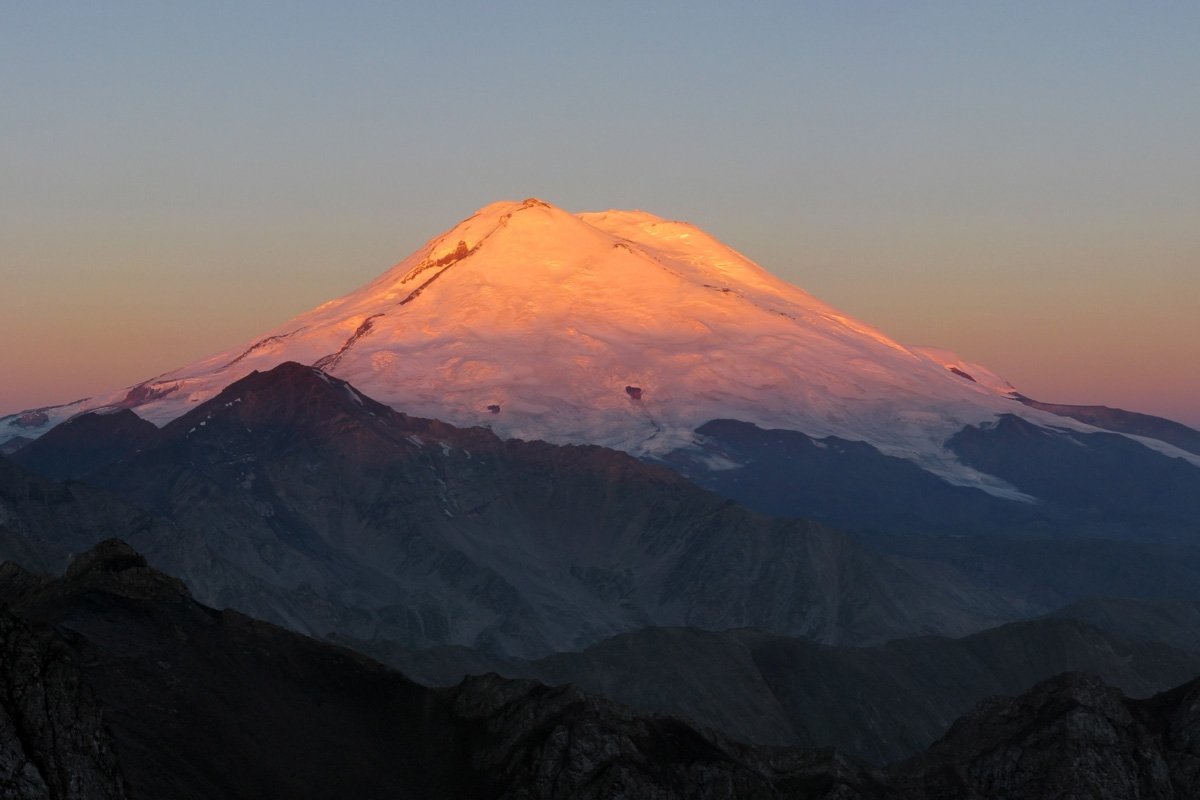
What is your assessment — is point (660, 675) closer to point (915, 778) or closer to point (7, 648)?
A: point (915, 778)

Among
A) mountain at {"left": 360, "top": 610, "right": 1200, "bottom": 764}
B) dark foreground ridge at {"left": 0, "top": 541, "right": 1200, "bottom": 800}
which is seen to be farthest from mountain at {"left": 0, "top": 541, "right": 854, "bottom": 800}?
mountain at {"left": 360, "top": 610, "right": 1200, "bottom": 764}

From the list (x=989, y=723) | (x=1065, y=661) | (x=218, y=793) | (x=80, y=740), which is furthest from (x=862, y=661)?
(x=80, y=740)

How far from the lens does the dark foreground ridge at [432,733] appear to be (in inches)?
3770

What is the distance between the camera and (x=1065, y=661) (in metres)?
195

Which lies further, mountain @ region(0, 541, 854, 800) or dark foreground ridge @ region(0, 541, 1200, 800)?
dark foreground ridge @ region(0, 541, 1200, 800)

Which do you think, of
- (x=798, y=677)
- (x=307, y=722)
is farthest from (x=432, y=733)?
(x=798, y=677)

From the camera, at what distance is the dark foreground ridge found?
314 ft

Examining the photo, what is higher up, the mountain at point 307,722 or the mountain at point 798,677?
the mountain at point 307,722

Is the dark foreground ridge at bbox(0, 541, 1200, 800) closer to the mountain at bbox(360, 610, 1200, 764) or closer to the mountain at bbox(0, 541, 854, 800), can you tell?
the mountain at bbox(0, 541, 854, 800)

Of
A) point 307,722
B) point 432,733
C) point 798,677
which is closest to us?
point 307,722

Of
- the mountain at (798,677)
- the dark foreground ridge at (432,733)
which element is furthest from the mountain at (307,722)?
the mountain at (798,677)

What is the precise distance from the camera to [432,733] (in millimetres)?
104125

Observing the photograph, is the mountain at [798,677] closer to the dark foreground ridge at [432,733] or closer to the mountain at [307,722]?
the dark foreground ridge at [432,733]

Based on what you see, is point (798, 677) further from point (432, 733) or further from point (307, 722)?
point (307, 722)
